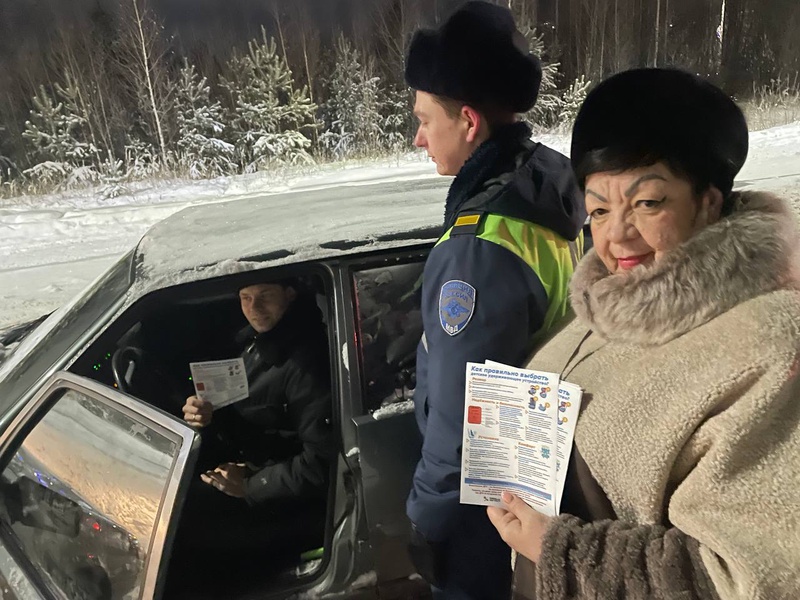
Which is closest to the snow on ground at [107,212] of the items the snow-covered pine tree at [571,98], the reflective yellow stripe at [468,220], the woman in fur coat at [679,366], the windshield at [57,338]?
the snow-covered pine tree at [571,98]

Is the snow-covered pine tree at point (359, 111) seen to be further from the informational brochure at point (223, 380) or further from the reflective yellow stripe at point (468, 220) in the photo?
the reflective yellow stripe at point (468, 220)

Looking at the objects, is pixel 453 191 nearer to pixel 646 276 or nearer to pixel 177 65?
pixel 646 276

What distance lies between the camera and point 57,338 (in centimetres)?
171

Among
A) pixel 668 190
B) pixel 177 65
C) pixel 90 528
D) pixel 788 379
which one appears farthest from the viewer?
pixel 177 65

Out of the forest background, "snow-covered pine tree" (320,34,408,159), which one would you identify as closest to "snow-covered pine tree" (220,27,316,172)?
the forest background

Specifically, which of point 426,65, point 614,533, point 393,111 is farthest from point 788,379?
point 393,111

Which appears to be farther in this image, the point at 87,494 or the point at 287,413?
the point at 287,413

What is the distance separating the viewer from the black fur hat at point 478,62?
1.22 meters

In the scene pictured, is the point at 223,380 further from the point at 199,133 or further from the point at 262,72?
the point at 262,72

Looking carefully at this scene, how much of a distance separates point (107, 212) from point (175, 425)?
7603 mm

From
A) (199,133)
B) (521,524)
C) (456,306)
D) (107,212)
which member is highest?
(456,306)

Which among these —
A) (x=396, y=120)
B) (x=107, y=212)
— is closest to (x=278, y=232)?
(x=107, y=212)

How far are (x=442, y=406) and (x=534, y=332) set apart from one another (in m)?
0.26

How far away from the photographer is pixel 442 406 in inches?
46.7
